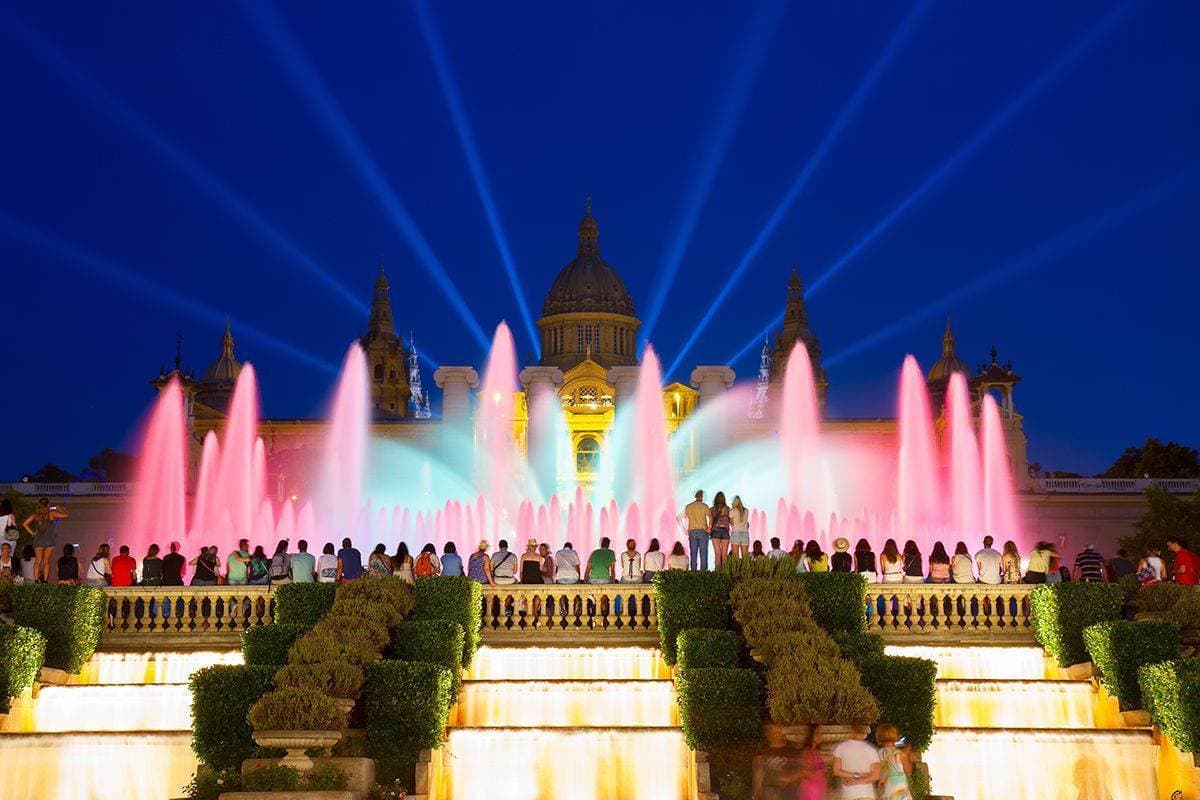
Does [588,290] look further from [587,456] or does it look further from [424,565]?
[424,565]

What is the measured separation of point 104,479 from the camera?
339ft

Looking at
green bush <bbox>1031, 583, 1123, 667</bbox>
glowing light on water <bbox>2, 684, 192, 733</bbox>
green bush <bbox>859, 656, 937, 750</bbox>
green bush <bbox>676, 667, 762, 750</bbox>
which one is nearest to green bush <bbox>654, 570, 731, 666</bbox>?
green bush <bbox>676, 667, 762, 750</bbox>

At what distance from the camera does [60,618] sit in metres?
21.5

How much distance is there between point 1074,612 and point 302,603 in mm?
10221

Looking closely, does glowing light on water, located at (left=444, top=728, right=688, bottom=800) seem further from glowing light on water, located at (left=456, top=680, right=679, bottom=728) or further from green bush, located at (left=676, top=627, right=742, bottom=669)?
glowing light on water, located at (left=456, top=680, right=679, bottom=728)

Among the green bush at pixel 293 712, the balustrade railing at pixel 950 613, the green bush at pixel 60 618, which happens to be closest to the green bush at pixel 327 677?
the green bush at pixel 293 712

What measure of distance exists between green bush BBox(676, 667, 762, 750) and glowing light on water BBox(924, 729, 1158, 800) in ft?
7.33

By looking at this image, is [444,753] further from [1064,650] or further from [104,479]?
[104,479]

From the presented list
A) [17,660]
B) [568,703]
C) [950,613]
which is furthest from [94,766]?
[950,613]

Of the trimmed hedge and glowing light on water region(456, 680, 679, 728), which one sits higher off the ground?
the trimmed hedge

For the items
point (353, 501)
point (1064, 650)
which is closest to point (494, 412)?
point (353, 501)

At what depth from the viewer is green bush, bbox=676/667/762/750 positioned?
17.6 meters

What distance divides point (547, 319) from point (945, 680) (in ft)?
325

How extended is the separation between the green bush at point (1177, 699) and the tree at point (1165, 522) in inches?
1976
